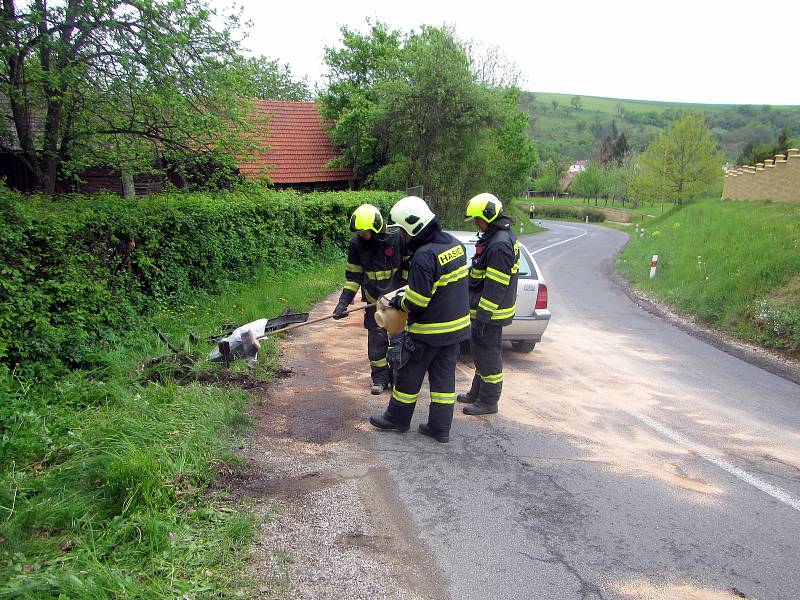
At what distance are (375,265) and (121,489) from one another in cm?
321

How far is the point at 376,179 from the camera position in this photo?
905 inches

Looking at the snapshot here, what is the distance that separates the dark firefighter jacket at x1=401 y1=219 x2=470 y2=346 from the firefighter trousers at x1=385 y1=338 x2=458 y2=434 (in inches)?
4.8

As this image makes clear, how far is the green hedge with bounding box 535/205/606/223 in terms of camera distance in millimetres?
62781

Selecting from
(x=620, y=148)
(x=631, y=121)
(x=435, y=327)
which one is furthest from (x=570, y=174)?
(x=435, y=327)

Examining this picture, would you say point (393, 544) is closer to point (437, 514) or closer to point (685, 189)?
point (437, 514)

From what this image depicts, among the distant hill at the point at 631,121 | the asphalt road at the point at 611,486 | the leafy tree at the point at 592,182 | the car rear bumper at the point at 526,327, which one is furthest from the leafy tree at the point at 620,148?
the asphalt road at the point at 611,486

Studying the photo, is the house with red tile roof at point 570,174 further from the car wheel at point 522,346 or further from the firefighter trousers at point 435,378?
the firefighter trousers at point 435,378

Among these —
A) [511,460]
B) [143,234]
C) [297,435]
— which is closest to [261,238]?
[143,234]

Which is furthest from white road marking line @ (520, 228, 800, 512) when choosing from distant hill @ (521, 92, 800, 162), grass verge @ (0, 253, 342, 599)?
distant hill @ (521, 92, 800, 162)

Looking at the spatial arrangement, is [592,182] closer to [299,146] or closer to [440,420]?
[299,146]

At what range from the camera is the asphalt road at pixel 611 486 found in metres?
3.17

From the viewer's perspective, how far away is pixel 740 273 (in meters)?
11.8

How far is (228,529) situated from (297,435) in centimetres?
153

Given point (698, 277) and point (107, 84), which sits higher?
point (107, 84)
